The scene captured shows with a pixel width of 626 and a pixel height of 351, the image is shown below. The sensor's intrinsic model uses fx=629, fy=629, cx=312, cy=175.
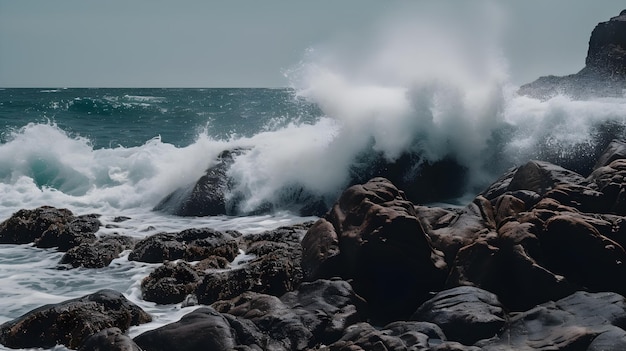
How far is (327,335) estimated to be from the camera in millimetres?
7043

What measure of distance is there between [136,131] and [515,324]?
3591cm

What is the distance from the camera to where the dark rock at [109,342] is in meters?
6.04

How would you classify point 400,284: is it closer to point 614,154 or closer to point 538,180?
point 538,180

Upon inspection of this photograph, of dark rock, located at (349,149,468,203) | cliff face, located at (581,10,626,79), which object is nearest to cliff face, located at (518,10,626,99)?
cliff face, located at (581,10,626,79)

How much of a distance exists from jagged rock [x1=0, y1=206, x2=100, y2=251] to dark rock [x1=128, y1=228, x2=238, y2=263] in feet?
5.38

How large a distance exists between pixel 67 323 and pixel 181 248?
395 centimetres

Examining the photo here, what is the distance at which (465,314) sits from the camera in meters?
6.87

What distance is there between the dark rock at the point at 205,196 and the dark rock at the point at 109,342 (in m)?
8.81

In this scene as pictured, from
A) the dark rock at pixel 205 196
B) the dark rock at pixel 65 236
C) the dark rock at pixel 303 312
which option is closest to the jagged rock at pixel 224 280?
the dark rock at pixel 303 312

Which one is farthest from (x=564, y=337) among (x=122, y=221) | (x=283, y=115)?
(x=283, y=115)

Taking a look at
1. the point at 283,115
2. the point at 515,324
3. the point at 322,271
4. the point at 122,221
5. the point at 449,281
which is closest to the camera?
the point at 515,324

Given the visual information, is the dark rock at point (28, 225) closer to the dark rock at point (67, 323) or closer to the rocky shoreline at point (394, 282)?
the rocky shoreline at point (394, 282)

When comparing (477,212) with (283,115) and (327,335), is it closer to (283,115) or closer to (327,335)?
(327,335)

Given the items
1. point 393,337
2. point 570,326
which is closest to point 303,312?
point 393,337
